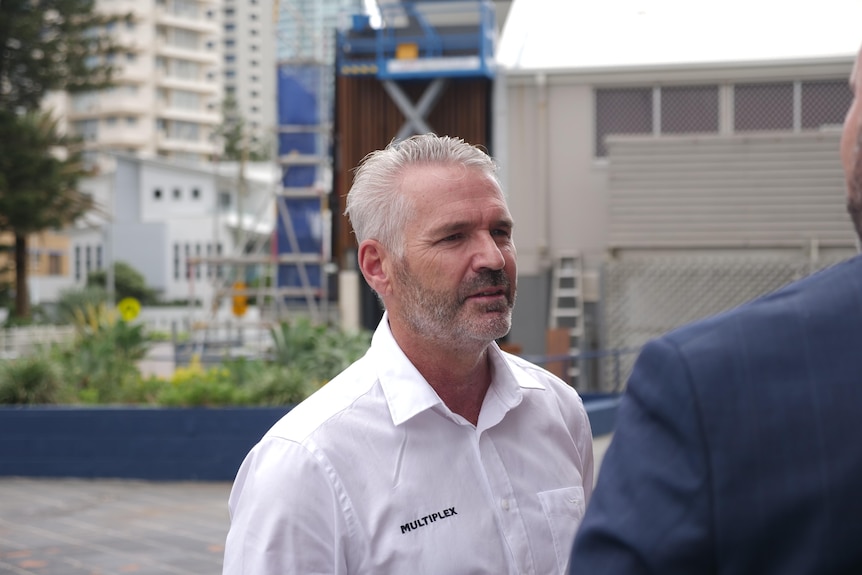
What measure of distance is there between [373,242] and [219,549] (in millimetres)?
6101

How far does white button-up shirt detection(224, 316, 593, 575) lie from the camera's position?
222 cm

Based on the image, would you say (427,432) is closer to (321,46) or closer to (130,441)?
(130,441)

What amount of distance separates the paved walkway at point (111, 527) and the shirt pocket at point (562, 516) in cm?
540

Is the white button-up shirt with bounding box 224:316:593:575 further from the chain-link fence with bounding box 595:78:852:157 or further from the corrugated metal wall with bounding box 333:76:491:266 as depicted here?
the corrugated metal wall with bounding box 333:76:491:266

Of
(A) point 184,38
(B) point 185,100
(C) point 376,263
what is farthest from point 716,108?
(A) point 184,38

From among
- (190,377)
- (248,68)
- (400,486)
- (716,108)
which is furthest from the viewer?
(248,68)

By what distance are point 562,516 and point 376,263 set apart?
71 cm

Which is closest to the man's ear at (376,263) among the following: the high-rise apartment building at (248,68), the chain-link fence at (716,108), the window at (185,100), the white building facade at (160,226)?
the chain-link fence at (716,108)

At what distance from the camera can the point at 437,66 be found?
1981 centimetres

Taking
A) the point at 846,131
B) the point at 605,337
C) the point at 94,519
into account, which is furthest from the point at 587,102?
the point at 846,131

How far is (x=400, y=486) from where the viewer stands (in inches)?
90.0

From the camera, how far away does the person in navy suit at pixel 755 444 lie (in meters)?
1.11

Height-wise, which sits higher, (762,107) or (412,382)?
(762,107)

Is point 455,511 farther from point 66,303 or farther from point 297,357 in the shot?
point 66,303
